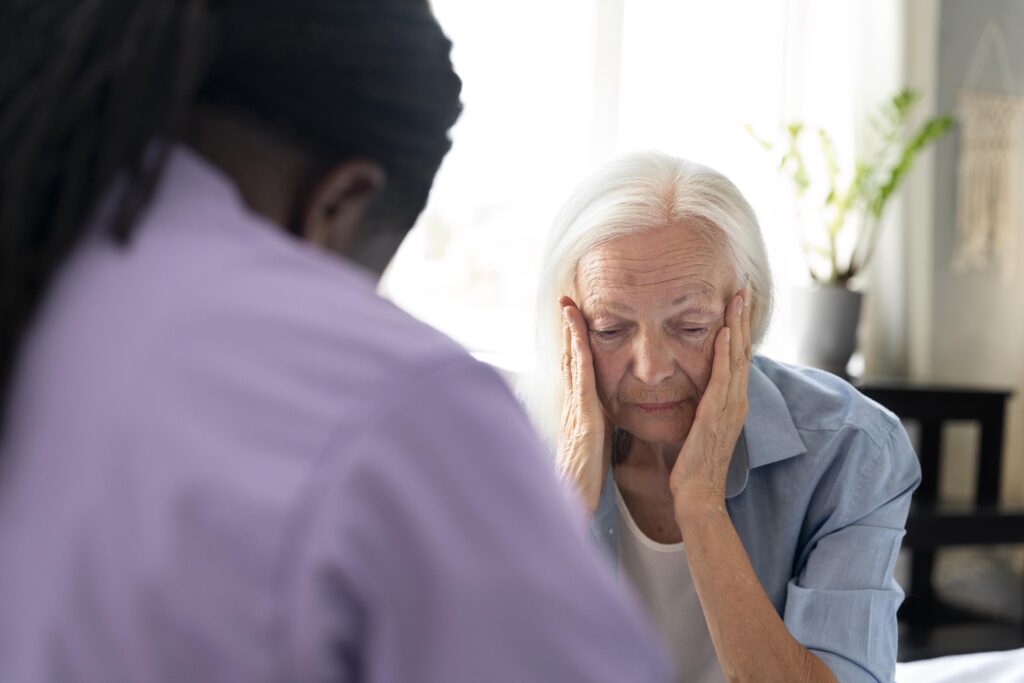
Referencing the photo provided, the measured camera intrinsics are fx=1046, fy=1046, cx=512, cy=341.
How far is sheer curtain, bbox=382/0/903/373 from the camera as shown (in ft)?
11.8

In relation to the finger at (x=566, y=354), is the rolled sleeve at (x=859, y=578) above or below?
below

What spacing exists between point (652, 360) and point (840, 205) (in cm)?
230

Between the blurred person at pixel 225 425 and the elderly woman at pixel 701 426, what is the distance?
2.91 ft

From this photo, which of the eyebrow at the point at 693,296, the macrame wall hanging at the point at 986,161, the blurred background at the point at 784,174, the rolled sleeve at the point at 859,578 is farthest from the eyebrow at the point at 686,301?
the macrame wall hanging at the point at 986,161

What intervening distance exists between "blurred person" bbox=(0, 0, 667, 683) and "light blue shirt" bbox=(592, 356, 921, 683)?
85 centimetres

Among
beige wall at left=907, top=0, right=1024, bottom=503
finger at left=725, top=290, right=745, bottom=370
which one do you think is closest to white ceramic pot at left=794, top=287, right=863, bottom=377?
beige wall at left=907, top=0, right=1024, bottom=503

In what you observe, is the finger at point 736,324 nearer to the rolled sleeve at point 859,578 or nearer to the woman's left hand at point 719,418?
the woman's left hand at point 719,418

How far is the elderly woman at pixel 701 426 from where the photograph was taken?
4.47 ft

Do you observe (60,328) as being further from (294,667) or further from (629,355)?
(629,355)

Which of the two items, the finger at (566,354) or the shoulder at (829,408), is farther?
the finger at (566,354)

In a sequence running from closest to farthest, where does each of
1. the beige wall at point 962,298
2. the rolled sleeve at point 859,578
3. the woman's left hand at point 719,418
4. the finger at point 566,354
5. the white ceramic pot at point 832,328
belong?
the rolled sleeve at point 859,578, the woman's left hand at point 719,418, the finger at point 566,354, the white ceramic pot at point 832,328, the beige wall at point 962,298


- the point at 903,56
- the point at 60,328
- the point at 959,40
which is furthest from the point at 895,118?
the point at 60,328

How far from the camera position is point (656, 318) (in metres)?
1.46

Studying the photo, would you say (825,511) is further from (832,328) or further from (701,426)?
(832,328)
